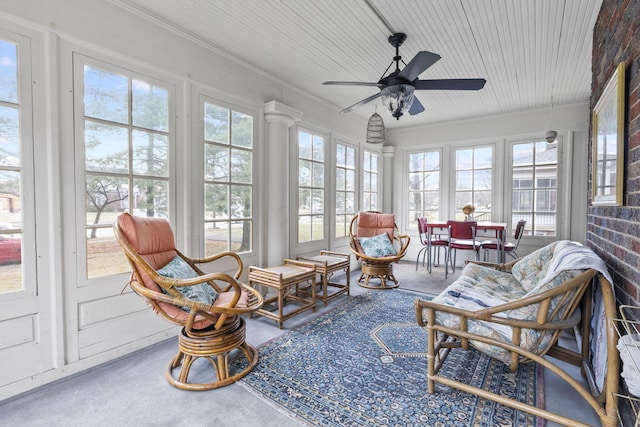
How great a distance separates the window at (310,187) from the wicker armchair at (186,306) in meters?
2.12

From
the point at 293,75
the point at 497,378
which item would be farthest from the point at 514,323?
the point at 293,75

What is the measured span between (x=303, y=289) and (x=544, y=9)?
135 inches

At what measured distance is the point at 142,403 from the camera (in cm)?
179

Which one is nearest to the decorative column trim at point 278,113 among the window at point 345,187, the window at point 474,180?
the window at point 345,187

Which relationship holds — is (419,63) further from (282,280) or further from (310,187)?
(310,187)

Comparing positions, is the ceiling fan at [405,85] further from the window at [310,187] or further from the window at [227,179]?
the window at [310,187]

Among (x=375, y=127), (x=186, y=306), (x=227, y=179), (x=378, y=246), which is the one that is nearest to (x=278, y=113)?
(x=227, y=179)

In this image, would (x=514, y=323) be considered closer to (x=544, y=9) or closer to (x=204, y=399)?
(x=204, y=399)

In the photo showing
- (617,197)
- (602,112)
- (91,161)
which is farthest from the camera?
(91,161)

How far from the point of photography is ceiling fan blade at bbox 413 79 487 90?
2.41 metres

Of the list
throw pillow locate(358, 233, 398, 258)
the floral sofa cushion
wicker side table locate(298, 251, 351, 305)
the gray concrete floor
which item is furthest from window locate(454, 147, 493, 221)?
the gray concrete floor

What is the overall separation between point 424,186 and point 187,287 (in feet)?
15.9

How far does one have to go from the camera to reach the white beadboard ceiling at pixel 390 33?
92.4 inches

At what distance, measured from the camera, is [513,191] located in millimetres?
5055
